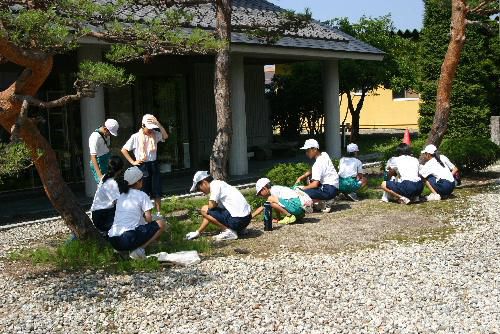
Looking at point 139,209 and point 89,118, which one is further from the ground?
point 89,118

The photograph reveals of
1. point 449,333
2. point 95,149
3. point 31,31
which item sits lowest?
point 449,333

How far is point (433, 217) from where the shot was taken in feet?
30.4

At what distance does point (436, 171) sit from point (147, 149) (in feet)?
16.1

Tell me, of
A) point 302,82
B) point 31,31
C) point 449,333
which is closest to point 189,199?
point 31,31

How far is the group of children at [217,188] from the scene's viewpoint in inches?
268

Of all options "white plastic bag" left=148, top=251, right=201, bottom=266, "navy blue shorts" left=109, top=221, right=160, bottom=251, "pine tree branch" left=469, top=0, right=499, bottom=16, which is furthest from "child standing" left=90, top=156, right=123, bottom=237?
"pine tree branch" left=469, top=0, right=499, bottom=16

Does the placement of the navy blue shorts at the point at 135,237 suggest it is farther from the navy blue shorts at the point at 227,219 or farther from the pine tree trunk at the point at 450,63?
the pine tree trunk at the point at 450,63

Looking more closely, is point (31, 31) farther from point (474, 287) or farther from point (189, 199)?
point (189, 199)

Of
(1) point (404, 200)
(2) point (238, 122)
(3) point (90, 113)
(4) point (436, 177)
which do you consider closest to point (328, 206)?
(1) point (404, 200)

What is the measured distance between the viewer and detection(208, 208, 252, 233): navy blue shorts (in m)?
7.96

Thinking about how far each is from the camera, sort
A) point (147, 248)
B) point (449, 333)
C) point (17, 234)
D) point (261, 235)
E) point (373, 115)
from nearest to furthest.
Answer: point (449, 333) → point (147, 248) → point (261, 235) → point (17, 234) → point (373, 115)

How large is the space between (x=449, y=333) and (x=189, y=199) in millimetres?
6773

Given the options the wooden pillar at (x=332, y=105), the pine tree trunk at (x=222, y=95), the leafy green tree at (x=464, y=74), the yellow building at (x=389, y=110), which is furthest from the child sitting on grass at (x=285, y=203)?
the yellow building at (x=389, y=110)

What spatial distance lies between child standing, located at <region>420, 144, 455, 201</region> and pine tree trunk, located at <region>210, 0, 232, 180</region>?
339 centimetres
